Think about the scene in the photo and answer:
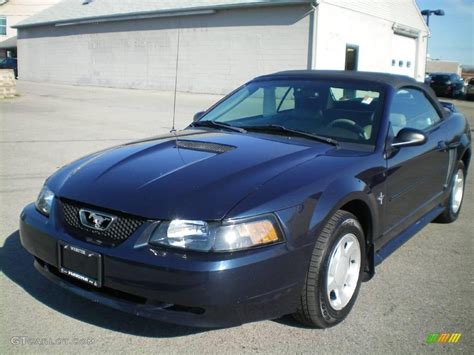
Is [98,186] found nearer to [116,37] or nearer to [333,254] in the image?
[333,254]

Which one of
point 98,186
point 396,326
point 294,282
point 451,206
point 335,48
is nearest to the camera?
point 294,282

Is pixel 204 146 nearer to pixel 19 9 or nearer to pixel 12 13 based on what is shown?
pixel 19 9

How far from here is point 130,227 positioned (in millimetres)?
2648

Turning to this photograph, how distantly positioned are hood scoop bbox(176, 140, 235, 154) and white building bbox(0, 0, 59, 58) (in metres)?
47.6

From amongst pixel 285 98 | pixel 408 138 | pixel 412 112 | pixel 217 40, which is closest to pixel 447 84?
pixel 217 40

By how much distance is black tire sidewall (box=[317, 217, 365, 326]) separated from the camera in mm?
2904

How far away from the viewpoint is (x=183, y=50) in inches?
999

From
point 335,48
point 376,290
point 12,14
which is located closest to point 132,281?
point 376,290

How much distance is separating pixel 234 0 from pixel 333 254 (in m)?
21.6

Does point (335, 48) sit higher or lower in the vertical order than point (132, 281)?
higher

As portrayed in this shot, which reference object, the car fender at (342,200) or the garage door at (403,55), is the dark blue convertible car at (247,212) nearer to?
the car fender at (342,200)

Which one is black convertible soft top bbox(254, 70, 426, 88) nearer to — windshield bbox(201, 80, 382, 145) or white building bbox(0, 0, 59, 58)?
windshield bbox(201, 80, 382, 145)

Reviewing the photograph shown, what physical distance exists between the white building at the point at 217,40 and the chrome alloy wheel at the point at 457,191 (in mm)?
16290

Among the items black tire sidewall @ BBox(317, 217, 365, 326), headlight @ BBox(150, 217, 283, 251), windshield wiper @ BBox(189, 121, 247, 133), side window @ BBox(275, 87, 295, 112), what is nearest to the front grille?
headlight @ BBox(150, 217, 283, 251)
